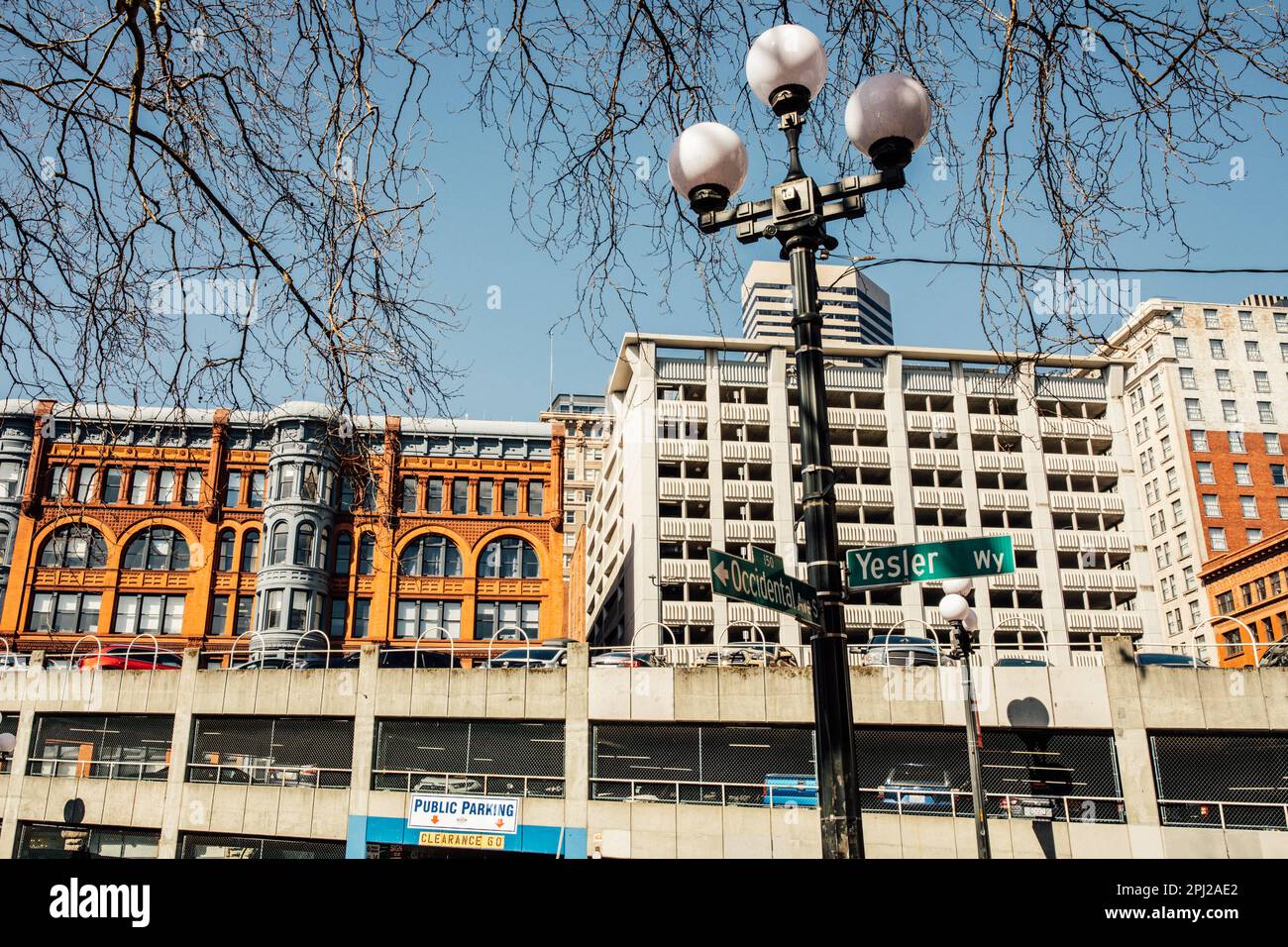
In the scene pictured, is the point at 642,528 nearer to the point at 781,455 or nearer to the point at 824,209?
the point at 781,455

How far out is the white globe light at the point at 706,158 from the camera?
5242 mm

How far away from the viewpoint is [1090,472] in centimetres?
6134

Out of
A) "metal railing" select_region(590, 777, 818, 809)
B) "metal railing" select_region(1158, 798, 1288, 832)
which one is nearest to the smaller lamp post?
"metal railing" select_region(590, 777, 818, 809)

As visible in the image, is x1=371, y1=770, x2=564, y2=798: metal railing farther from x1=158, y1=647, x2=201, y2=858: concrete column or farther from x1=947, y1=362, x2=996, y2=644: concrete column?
x1=947, y1=362, x2=996, y2=644: concrete column

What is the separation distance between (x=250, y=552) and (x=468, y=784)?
29470 mm

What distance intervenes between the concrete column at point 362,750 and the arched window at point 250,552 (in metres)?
25.6

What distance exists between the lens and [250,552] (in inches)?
1923

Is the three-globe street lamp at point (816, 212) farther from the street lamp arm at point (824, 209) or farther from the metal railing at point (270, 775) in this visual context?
the metal railing at point (270, 775)

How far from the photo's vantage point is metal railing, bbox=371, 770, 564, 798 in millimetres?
23609

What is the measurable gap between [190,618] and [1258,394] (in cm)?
8471

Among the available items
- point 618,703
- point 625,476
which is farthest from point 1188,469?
point 618,703

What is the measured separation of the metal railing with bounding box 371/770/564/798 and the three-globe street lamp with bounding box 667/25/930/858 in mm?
20044

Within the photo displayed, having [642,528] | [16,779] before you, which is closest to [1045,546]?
[642,528]
